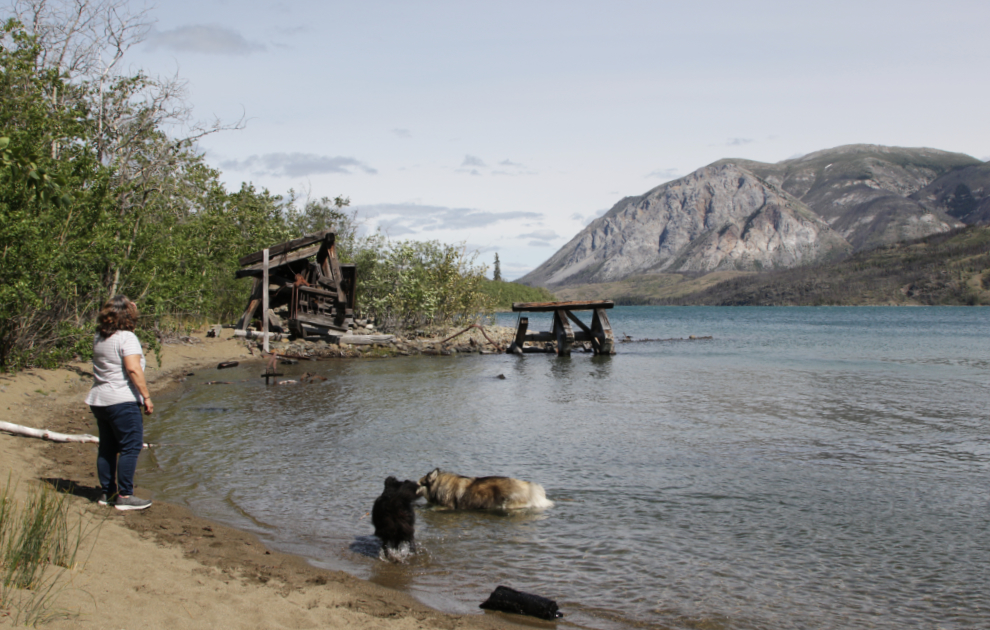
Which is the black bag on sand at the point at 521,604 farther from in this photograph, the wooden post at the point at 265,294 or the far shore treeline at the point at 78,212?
the wooden post at the point at 265,294

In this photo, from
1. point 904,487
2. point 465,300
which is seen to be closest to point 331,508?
point 904,487

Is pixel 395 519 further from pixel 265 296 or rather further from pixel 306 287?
pixel 306 287

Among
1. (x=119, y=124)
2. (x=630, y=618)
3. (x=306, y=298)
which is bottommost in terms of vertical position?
(x=630, y=618)

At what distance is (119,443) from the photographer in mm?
6570

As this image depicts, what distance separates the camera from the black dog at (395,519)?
19.2 ft

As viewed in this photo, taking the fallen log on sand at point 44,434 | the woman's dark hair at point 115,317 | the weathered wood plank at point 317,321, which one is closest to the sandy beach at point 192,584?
the fallen log on sand at point 44,434

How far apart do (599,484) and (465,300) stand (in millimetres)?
25772

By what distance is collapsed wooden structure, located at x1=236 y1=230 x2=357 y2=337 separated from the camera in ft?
88.1

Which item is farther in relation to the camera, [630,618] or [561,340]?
[561,340]

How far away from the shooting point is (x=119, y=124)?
17875mm

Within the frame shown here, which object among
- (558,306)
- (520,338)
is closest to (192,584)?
(558,306)

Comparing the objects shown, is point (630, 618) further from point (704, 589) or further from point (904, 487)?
point (904, 487)

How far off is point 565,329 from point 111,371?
23601 millimetres

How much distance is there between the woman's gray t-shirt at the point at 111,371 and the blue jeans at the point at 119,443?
0.27 feet
